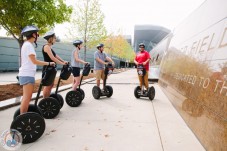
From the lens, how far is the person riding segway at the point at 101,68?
25.6 feet

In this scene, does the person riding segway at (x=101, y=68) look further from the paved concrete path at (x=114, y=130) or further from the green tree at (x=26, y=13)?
the green tree at (x=26, y=13)

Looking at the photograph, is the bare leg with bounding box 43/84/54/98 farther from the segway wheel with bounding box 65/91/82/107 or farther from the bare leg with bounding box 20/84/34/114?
the bare leg with bounding box 20/84/34/114

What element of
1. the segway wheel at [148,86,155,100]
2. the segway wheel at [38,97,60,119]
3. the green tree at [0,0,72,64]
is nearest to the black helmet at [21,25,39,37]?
the segway wheel at [38,97,60,119]

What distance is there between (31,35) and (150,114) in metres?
3.62

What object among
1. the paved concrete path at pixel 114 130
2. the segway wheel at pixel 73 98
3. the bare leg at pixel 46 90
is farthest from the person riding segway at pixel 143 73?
the bare leg at pixel 46 90

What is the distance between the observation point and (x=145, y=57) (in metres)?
8.10

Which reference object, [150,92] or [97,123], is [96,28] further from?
[97,123]

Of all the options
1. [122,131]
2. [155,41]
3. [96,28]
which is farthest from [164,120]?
[155,41]

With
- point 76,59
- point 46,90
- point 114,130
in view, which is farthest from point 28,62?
point 76,59

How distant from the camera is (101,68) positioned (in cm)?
808

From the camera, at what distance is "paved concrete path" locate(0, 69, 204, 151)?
11.7ft

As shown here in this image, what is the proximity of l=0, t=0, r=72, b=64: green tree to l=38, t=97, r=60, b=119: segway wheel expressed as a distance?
19.0ft

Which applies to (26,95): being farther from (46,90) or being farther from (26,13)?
(26,13)

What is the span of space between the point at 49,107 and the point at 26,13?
614 centimetres
